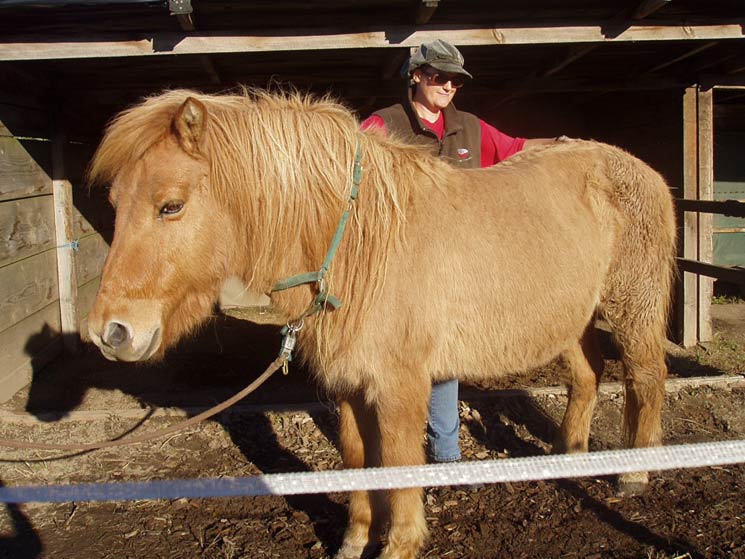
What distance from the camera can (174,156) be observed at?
7.82 ft

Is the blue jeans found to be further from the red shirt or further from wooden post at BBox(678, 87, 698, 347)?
wooden post at BBox(678, 87, 698, 347)

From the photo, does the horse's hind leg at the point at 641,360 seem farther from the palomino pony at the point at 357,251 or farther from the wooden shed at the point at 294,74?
the wooden shed at the point at 294,74

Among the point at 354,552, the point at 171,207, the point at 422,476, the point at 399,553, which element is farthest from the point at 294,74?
the point at 422,476

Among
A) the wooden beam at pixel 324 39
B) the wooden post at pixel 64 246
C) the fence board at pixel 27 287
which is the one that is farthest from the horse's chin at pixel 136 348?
the wooden post at pixel 64 246

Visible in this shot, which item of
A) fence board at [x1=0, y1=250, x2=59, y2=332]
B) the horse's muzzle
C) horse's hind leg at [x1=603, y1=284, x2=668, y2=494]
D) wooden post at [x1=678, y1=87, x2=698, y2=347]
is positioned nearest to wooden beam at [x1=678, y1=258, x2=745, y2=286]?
wooden post at [x1=678, y1=87, x2=698, y2=347]

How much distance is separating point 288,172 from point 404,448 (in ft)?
4.38

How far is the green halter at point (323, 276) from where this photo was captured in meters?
2.56

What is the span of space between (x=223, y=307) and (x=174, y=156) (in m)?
6.76

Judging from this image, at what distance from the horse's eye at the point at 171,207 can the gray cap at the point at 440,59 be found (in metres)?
1.68

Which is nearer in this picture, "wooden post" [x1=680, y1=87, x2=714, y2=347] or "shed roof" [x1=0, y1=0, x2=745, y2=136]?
Result: "shed roof" [x1=0, y1=0, x2=745, y2=136]

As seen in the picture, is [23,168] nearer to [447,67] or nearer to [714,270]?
[447,67]

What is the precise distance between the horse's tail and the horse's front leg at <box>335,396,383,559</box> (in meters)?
1.67

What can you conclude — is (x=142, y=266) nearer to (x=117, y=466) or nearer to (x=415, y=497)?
(x=415, y=497)

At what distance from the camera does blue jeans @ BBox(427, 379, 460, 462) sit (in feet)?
12.0
